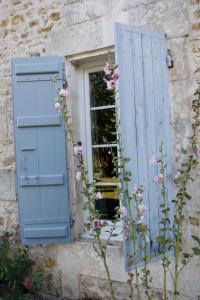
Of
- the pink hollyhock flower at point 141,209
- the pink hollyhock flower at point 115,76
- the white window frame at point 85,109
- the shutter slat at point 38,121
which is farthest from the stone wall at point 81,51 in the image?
the pink hollyhock flower at point 115,76

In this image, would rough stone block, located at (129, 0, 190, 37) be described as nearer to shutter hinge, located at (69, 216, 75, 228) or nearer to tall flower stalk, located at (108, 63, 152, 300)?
tall flower stalk, located at (108, 63, 152, 300)

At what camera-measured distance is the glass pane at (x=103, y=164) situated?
14.2 feet

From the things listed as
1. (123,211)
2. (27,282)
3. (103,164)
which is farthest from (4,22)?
(123,211)

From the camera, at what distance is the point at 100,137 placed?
440 cm

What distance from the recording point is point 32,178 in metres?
4.25

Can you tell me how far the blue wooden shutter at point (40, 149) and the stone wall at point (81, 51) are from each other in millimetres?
180

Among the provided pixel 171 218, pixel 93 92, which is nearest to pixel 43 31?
pixel 93 92

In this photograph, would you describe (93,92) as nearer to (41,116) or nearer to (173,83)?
(41,116)

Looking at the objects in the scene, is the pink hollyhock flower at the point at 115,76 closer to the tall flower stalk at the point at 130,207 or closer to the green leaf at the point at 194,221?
the tall flower stalk at the point at 130,207

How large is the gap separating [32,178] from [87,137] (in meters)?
0.70

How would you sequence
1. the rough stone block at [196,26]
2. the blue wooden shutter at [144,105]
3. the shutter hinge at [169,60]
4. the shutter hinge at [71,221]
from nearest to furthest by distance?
the blue wooden shutter at [144,105], the rough stone block at [196,26], the shutter hinge at [169,60], the shutter hinge at [71,221]

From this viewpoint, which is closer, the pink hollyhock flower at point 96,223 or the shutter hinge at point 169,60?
the pink hollyhock flower at point 96,223

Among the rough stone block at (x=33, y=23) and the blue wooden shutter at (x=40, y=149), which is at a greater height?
the rough stone block at (x=33, y=23)

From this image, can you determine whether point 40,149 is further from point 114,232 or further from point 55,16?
point 55,16
